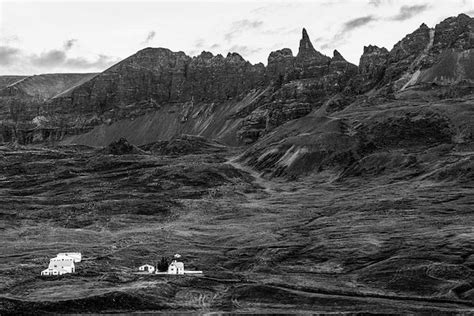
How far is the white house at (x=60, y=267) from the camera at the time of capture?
4730 inches

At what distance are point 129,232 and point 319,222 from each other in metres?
54.2

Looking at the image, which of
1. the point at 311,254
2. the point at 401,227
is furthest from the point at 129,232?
the point at 401,227

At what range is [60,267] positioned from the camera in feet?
397

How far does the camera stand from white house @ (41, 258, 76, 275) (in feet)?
394

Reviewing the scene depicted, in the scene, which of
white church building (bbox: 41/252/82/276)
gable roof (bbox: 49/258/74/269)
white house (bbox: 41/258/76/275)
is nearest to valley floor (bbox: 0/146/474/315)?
white church building (bbox: 41/252/82/276)

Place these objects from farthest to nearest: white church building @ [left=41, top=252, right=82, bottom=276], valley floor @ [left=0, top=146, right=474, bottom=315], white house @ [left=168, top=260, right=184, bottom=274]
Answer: white house @ [left=168, top=260, right=184, bottom=274]
white church building @ [left=41, top=252, right=82, bottom=276]
valley floor @ [left=0, top=146, right=474, bottom=315]

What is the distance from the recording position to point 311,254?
475 feet

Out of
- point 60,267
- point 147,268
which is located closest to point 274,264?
point 147,268

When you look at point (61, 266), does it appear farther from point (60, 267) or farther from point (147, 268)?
point (147, 268)

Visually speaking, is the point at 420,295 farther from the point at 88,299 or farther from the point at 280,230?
the point at 280,230

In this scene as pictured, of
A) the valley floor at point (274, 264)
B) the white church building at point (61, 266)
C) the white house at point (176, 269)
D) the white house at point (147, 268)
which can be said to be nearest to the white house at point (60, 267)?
the white church building at point (61, 266)

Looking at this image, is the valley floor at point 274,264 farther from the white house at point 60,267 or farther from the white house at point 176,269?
the white house at point 176,269

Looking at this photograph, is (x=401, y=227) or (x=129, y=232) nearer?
(x=401, y=227)

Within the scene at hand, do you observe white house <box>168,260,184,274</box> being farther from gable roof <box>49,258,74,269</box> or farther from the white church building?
gable roof <box>49,258,74,269</box>
